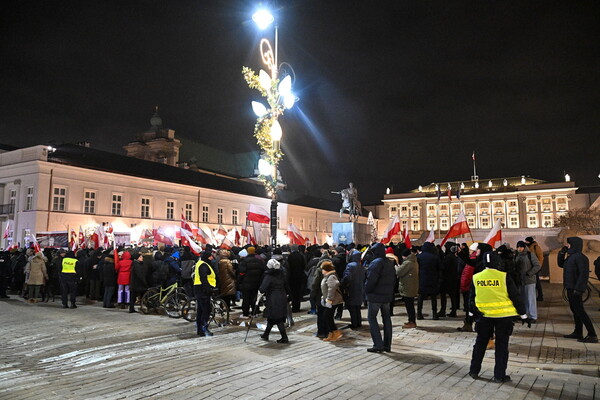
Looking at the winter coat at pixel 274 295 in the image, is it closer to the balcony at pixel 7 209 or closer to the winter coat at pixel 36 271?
the winter coat at pixel 36 271

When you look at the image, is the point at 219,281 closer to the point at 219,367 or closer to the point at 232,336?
the point at 232,336

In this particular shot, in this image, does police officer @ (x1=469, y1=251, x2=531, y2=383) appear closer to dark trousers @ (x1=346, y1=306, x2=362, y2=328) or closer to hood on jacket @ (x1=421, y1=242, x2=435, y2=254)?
dark trousers @ (x1=346, y1=306, x2=362, y2=328)

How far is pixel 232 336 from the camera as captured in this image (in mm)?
9531

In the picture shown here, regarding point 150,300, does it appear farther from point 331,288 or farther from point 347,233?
point 347,233

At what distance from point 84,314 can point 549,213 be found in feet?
347

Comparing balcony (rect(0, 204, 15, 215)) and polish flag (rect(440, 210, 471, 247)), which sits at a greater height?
balcony (rect(0, 204, 15, 215))

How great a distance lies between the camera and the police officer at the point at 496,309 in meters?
6.04

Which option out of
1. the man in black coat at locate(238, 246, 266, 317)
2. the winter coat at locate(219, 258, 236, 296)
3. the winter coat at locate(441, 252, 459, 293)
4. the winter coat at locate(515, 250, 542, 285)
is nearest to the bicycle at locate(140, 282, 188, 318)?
the winter coat at locate(219, 258, 236, 296)

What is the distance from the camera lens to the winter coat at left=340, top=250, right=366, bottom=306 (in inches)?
401

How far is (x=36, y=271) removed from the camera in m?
15.3

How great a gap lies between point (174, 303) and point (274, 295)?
14.9 ft

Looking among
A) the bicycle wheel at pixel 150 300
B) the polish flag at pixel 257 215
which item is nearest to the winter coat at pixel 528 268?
the polish flag at pixel 257 215

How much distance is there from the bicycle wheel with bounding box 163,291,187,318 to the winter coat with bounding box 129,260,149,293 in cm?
152

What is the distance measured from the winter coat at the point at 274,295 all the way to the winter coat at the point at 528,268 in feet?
19.7
